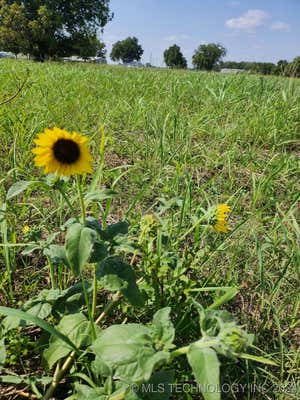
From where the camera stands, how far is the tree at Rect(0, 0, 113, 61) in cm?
2755

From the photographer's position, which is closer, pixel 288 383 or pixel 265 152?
pixel 288 383

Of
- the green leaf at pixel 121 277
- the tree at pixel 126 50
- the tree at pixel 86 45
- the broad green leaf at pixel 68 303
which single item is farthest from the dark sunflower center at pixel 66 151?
the tree at pixel 126 50

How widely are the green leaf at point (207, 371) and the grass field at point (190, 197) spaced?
24 centimetres

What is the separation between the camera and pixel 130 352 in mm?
639

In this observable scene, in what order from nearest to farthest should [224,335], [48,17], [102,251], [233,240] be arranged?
[224,335]
[102,251]
[233,240]
[48,17]

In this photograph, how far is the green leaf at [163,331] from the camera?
2.16 feet

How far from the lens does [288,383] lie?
0.87m

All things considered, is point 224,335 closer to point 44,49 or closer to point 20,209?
point 20,209

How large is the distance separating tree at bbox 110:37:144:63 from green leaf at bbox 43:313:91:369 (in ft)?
225

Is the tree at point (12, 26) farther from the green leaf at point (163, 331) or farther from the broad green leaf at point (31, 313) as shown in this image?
the green leaf at point (163, 331)

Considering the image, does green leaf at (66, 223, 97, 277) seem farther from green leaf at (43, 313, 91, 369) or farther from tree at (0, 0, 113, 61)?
tree at (0, 0, 113, 61)

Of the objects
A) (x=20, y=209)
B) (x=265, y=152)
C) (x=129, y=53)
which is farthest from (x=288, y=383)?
(x=129, y=53)

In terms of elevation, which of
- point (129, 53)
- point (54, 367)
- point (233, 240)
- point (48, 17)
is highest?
point (129, 53)

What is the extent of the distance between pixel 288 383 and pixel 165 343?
426mm
